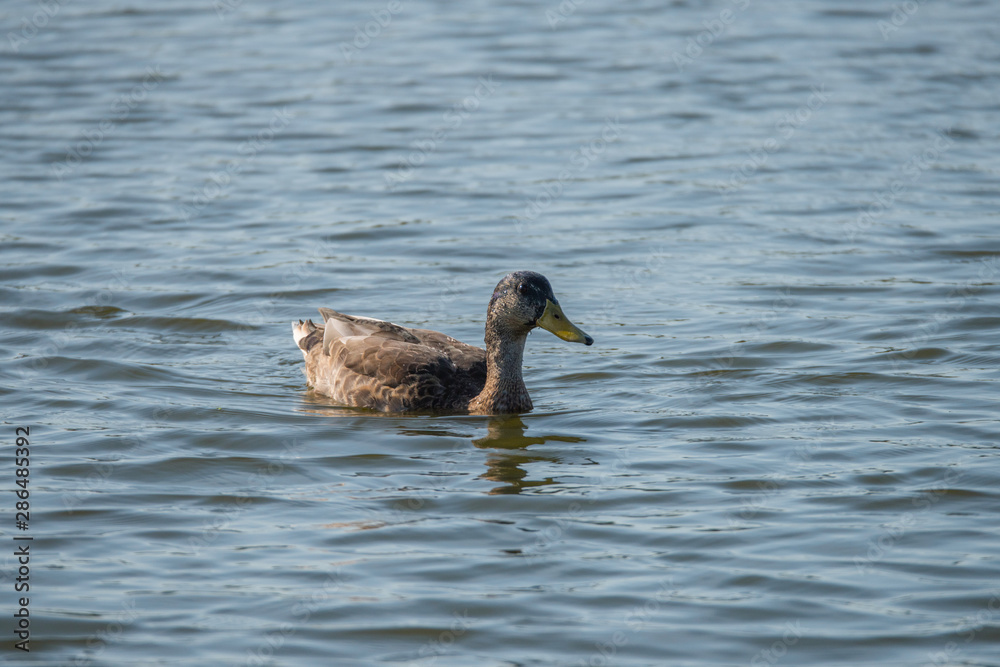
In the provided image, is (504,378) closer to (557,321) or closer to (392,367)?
(557,321)

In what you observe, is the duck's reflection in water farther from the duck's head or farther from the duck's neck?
the duck's head

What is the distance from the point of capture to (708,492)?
805cm

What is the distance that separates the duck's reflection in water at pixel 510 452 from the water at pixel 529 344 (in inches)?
1.4

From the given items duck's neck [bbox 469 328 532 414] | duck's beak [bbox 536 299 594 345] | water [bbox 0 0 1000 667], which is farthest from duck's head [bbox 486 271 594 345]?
water [bbox 0 0 1000 667]

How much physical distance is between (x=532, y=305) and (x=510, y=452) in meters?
1.16

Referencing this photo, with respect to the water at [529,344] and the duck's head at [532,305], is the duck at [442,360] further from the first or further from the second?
the water at [529,344]

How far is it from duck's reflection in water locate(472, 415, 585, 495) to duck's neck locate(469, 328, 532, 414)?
0.33ft

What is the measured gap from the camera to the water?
667cm

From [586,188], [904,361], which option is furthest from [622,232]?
[904,361]

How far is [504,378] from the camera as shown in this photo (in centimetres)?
966

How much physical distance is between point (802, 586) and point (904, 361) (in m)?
4.30

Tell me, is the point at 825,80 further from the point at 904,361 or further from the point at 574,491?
the point at 574,491

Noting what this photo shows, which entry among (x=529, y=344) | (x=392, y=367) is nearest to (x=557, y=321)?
(x=392, y=367)

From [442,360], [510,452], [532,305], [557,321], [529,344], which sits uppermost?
[532,305]
